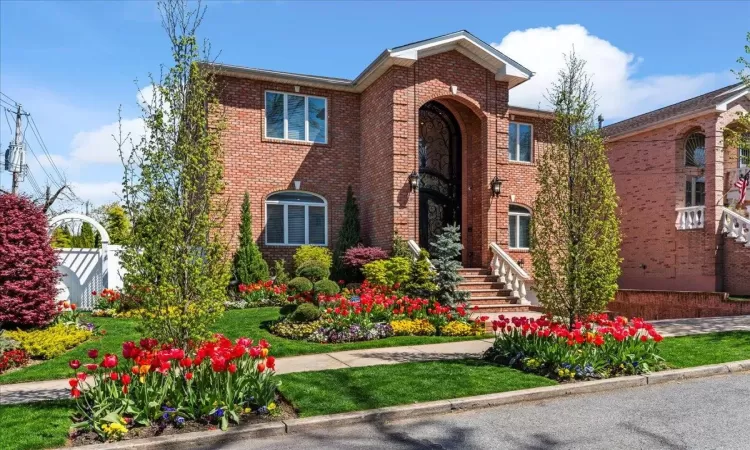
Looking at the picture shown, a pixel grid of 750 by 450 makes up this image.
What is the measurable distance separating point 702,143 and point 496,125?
10305mm

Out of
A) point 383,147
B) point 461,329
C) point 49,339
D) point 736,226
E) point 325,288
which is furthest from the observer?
point 736,226

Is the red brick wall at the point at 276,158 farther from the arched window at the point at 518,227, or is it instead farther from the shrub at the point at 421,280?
the arched window at the point at 518,227

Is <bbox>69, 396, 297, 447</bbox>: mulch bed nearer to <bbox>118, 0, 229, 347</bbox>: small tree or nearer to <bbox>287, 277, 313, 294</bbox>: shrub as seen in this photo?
<bbox>118, 0, 229, 347</bbox>: small tree

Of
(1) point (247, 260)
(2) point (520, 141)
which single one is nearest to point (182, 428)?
(1) point (247, 260)

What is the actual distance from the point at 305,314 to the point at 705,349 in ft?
23.2

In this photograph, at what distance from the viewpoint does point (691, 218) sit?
18797 millimetres

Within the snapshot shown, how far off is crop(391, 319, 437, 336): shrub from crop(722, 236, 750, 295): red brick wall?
12.0 metres

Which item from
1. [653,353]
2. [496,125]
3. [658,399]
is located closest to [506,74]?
[496,125]

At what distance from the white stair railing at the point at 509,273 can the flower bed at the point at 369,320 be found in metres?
3.26

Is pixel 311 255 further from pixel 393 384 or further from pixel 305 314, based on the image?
pixel 393 384

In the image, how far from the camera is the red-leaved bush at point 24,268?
993 centimetres

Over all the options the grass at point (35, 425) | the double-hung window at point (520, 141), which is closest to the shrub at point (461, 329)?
the grass at point (35, 425)

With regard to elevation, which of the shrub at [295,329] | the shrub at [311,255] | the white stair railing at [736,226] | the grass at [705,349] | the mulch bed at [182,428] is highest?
the white stair railing at [736,226]

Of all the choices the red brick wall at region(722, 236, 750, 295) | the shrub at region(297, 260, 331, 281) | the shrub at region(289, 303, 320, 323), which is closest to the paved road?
the shrub at region(289, 303, 320, 323)
